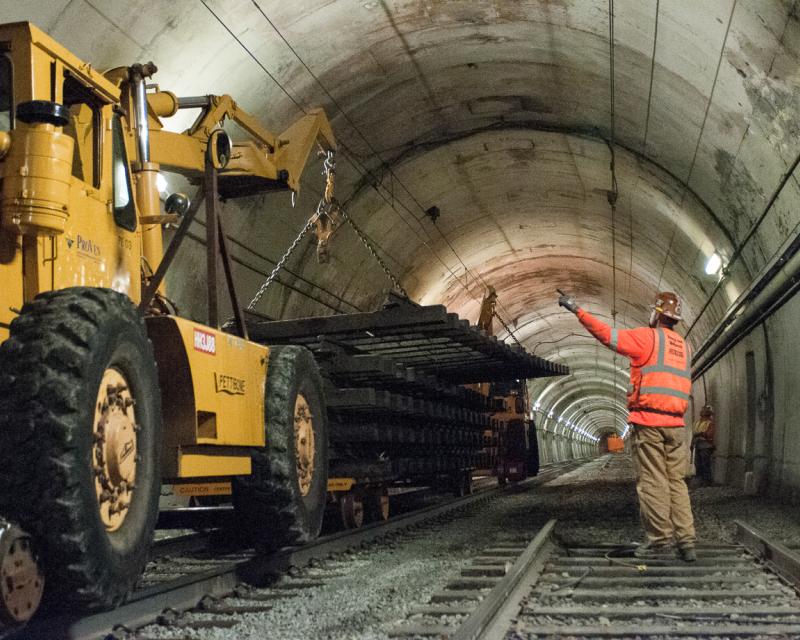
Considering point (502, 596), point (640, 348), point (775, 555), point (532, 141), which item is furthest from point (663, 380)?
point (532, 141)

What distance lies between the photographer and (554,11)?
966 centimetres

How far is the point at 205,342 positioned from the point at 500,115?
9.21m

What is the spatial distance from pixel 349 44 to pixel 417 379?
359cm

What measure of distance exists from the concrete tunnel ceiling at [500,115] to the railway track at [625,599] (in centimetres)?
397

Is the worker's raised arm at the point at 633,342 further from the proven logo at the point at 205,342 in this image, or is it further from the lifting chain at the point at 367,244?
the lifting chain at the point at 367,244

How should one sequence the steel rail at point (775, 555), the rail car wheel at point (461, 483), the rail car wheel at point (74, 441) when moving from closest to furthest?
1. the rail car wheel at point (74, 441)
2. the steel rail at point (775, 555)
3. the rail car wheel at point (461, 483)

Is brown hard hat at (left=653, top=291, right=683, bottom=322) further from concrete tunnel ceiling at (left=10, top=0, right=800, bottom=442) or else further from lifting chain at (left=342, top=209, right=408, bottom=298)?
lifting chain at (left=342, top=209, right=408, bottom=298)

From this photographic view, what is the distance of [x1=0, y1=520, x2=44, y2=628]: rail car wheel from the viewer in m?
3.43

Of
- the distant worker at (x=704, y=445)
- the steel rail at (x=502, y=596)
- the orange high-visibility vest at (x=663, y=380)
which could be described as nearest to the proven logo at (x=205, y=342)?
the steel rail at (x=502, y=596)

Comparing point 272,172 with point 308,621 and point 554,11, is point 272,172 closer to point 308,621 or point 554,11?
point 554,11

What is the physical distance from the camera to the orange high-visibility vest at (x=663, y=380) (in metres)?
6.83

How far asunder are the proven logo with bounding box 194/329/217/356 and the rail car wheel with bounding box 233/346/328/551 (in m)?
1.02

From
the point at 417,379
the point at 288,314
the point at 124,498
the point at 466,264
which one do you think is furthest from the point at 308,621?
the point at 466,264

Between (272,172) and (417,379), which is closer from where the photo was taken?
(272,172)
